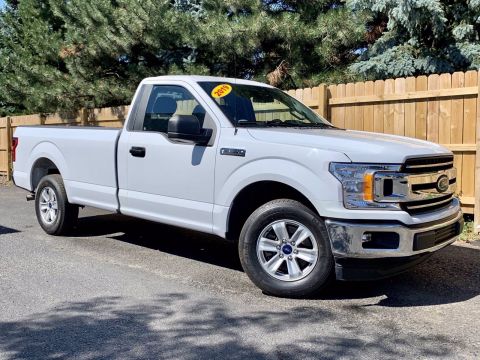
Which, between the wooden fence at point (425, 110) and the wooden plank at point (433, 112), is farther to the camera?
the wooden plank at point (433, 112)

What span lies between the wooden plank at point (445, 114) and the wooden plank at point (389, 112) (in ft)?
2.27

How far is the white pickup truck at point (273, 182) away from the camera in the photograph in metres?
4.50

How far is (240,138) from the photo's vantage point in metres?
5.23

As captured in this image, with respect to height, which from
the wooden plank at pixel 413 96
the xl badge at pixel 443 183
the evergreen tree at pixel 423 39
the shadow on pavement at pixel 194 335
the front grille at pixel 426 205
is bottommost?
the shadow on pavement at pixel 194 335

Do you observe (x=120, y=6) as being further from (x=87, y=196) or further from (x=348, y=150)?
(x=348, y=150)

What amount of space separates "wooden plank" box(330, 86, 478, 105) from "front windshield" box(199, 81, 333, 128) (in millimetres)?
1991

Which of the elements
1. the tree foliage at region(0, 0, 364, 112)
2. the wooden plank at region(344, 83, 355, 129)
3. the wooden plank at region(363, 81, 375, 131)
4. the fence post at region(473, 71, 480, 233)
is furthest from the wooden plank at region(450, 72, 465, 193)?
the tree foliage at region(0, 0, 364, 112)

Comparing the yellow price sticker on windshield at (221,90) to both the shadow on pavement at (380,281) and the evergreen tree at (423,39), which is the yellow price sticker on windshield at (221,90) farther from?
the evergreen tree at (423,39)

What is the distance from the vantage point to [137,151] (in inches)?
239

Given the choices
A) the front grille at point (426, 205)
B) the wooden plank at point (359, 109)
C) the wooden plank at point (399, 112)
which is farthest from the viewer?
the wooden plank at point (359, 109)

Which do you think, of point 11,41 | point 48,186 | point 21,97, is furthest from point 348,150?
point 11,41

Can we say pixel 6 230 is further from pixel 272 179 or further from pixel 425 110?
pixel 425 110

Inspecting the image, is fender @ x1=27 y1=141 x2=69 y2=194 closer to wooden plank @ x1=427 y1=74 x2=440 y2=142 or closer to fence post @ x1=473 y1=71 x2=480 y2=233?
wooden plank @ x1=427 y1=74 x2=440 y2=142

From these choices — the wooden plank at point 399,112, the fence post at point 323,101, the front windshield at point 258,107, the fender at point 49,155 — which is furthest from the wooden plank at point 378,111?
the fender at point 49,155
